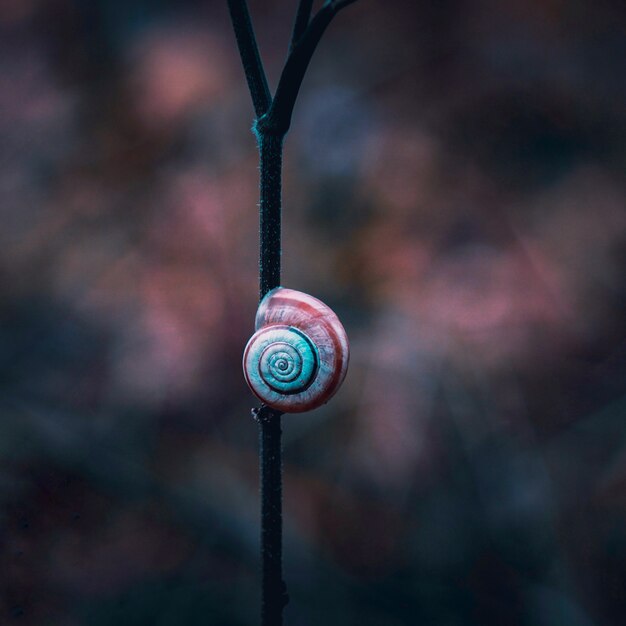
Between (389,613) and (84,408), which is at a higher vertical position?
(84,408)

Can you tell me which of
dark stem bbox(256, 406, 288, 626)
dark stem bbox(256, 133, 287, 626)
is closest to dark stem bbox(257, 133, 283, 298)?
dark stem bbox(256, 133, 287, 626)

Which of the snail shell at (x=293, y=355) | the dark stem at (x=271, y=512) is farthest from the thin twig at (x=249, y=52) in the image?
the dark stem at (x=271, y=512)

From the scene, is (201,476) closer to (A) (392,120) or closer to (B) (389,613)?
(B) (389,613)

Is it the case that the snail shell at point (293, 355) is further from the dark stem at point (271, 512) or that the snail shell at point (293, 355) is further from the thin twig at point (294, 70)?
the thin twig at point (294, 70)

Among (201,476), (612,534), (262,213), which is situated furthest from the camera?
(201,476)

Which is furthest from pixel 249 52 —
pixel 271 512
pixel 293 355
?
pixel 271 512

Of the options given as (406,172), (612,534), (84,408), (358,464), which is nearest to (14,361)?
(84,408)

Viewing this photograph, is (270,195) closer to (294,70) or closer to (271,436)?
(294,70)

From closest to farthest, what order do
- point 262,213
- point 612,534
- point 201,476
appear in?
point 262,213
point 612,534
point 201,476
